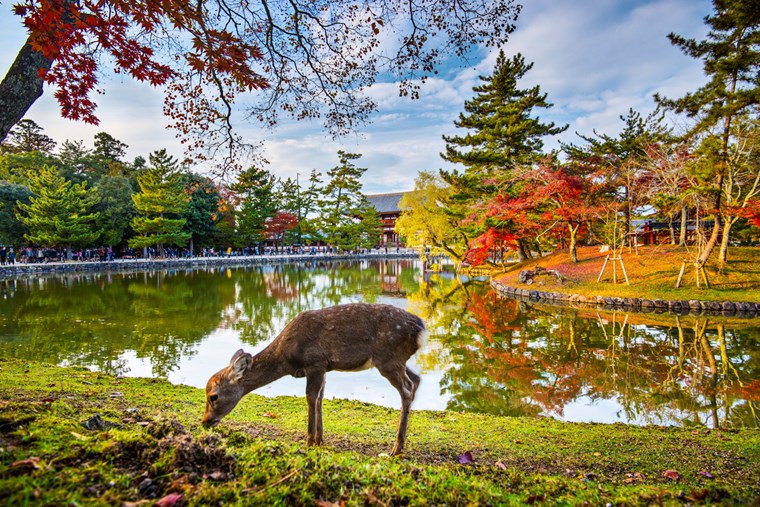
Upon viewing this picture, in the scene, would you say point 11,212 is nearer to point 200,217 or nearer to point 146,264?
point 146,264

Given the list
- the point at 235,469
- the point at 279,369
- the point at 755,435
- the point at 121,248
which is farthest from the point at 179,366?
the point at 121,248

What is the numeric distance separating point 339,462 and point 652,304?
17159 millimetres

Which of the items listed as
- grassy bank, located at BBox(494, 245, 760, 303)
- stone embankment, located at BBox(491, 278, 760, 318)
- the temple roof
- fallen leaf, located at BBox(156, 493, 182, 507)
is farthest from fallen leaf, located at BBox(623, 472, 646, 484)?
the temple roof

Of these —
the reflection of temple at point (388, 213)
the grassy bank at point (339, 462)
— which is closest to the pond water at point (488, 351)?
the grassy bank at point (339, 462)

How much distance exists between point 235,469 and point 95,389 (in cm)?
494

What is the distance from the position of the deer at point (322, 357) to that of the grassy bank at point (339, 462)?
0.41 metres

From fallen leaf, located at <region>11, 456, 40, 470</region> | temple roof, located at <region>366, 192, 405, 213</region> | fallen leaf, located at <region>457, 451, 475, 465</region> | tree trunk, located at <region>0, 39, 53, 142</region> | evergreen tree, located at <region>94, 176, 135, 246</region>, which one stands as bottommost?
fallen leaf, located at <region>457, 451, 475, 465</region>

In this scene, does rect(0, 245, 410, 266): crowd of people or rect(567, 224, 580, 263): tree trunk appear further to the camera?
rect(0, 245, 410, 266): crowd of people

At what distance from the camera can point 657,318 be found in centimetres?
1402

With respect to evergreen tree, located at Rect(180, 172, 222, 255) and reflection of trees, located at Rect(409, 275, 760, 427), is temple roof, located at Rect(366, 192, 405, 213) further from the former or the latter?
reflection of trees, located at Rect(409, 275, 760, 427)

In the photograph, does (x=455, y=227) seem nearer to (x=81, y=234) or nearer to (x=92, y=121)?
(x=92, y=121)

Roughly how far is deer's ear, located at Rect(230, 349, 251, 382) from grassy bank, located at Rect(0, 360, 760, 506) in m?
0.56

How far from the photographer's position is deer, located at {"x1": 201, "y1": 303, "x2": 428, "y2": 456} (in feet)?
12.1

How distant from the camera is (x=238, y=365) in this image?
367cm
